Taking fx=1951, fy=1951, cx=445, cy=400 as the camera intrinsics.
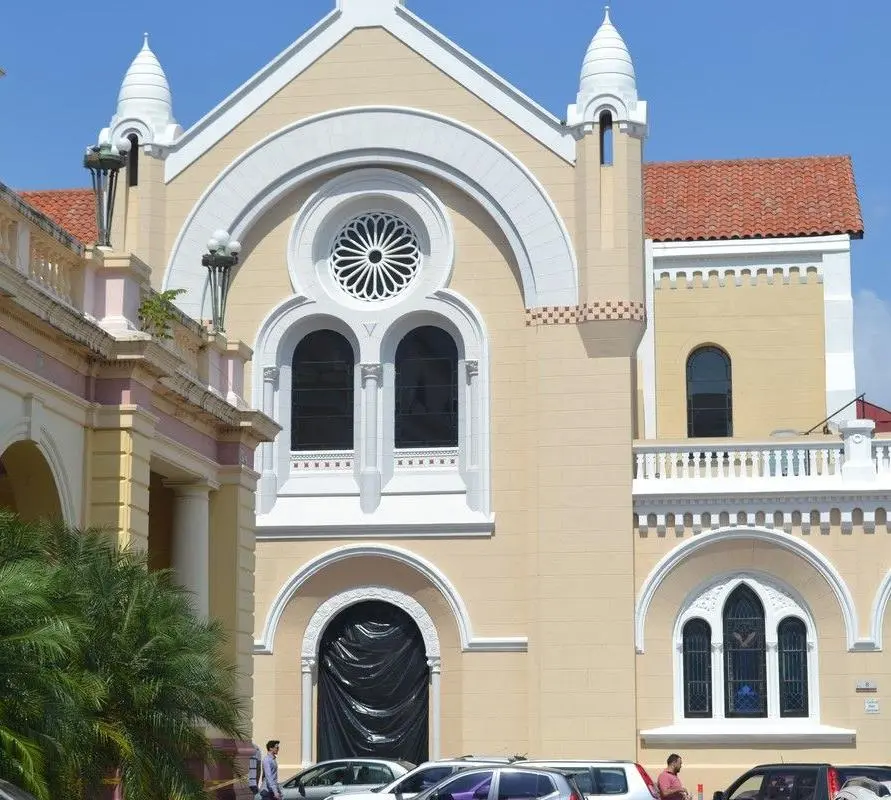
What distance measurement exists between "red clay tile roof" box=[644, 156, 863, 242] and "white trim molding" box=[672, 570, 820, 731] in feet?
Result: 29.1

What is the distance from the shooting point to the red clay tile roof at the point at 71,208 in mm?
44656

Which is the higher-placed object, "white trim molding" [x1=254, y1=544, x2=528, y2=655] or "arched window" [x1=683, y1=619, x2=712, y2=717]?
"white trim molding" [x1=254, y1=544, x2=528, y2=655]

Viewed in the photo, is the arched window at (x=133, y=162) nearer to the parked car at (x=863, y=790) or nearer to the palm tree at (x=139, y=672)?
the parked car at (x=863, y=790)

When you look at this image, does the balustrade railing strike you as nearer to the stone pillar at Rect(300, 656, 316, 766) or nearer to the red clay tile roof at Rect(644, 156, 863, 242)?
the red clay tile roof at Rect(644, 156, 863, 242)

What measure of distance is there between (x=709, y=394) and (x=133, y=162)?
43.8ft

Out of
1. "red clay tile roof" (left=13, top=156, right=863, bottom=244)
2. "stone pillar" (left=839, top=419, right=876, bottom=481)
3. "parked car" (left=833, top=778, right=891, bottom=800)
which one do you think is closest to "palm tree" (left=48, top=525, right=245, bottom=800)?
"parked car" (left=833, top=778, right=891, bottom=800)

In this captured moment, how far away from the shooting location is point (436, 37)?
39188 mm

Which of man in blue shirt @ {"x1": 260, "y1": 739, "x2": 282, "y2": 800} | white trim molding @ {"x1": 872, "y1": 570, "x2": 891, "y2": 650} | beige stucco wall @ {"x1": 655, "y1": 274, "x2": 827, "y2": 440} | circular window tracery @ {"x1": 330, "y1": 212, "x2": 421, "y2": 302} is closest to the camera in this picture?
man in blue shirt @ {"x1": 260, "y1": 739, "x2": 282, "y2": 800}

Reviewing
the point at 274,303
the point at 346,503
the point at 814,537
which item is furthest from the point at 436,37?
the point at 814,537

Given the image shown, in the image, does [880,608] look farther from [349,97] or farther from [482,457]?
[349,97]

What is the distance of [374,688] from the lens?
38000mm

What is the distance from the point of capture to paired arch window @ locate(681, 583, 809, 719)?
3681cm

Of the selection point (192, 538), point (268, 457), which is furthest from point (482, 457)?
point (192, 538)

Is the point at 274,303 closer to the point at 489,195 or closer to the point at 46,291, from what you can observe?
the point at 489,195
